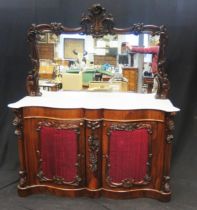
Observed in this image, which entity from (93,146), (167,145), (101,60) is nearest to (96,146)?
(93,146)

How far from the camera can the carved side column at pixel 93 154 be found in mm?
2279

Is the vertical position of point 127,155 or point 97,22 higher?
point 97,22

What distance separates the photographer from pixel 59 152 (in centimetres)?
238

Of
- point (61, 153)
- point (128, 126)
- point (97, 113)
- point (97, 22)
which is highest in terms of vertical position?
point (97, 22)

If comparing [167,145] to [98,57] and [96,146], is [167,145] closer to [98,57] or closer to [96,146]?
[96,146]

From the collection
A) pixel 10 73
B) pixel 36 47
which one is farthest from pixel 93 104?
pixel 10 73

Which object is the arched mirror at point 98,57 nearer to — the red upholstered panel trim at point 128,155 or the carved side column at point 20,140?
the carved side column at point 20,140

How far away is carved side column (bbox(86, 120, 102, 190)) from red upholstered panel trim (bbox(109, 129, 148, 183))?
4.2 inches

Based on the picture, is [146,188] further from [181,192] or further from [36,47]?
[36,47]

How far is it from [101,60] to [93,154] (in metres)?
0.85

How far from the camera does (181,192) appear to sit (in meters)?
2.59

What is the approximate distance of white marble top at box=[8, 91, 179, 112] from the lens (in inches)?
89.0

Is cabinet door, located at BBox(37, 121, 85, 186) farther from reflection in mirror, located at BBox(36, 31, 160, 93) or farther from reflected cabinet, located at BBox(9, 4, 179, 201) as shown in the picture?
reflection in mirror, located at BBox(36, 31, 160, 93)

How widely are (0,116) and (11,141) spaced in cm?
28
